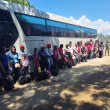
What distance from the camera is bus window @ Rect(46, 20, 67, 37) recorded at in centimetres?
782

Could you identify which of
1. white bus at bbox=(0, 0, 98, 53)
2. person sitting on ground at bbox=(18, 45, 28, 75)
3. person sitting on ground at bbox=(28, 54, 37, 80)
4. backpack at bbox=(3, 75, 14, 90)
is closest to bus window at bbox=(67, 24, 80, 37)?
white bus at bbox=(0, 0, 98, 53)

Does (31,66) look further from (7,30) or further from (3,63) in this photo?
(7,30)

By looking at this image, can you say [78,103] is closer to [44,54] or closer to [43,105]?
[43,105]

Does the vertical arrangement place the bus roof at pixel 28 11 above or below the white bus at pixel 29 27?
above

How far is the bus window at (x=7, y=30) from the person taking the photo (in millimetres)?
4996

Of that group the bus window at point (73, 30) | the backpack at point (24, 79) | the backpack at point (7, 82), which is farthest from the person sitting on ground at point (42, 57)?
the bus window at point (73, 30)

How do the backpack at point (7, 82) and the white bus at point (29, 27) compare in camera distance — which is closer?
the backpack at point (7, 82)

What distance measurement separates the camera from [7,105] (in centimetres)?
344

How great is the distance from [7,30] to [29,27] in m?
1.45

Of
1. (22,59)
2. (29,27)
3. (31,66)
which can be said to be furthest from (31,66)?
(29,27)

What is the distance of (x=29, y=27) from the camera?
20.9 ft

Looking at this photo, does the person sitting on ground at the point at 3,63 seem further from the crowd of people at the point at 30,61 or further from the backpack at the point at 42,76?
the backpack at the point at 42,76

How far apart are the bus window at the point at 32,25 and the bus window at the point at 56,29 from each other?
0.52 m

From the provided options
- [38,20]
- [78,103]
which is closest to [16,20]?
[38,20]
